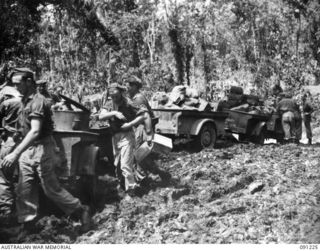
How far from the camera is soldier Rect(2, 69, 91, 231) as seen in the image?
5.33 metres

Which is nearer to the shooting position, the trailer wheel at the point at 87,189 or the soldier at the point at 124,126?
the trailer wheel at the point at 87,189

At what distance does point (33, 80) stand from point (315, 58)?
19.0m

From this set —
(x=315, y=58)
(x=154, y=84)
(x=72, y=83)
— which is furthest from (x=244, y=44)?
(x=72, y=83)

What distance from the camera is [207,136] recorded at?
33.7 feet

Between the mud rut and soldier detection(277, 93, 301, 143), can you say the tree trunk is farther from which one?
the mud rut

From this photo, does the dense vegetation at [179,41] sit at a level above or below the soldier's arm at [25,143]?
above

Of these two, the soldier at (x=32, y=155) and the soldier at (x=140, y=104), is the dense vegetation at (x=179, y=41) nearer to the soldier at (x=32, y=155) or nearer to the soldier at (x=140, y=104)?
the soldier at (x=140, y=104)

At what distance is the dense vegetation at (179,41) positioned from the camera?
53.9ft

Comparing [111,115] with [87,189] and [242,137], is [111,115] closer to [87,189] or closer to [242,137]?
[87,189]

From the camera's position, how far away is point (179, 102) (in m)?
10.2

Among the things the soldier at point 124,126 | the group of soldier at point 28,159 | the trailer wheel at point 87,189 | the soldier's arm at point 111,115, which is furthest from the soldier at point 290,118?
the group of soldier at point 28,159

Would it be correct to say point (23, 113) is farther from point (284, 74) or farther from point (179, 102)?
point (284, 74)

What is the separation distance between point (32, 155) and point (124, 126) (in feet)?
5.00

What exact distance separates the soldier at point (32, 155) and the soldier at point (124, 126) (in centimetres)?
130
